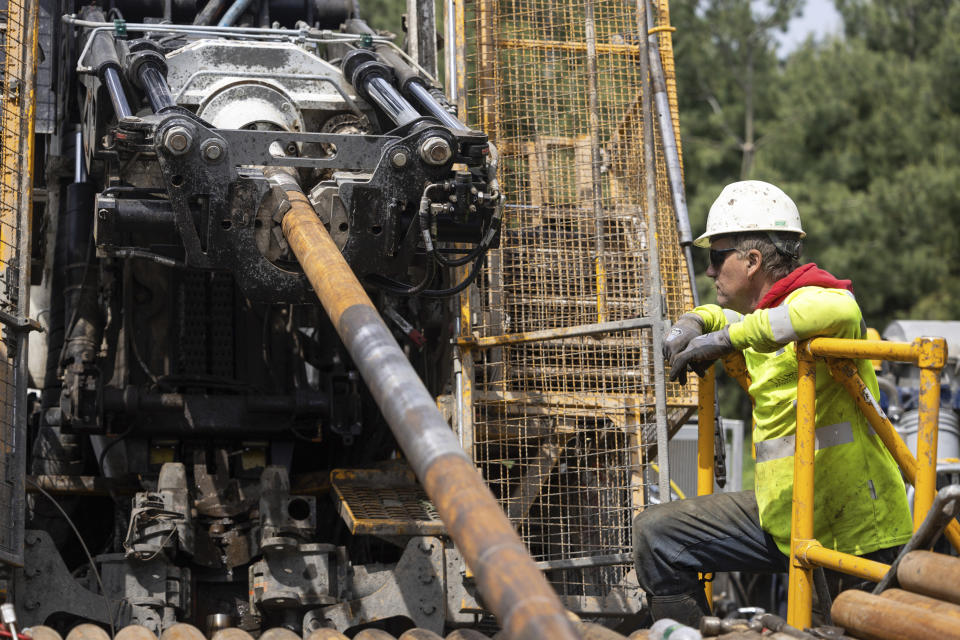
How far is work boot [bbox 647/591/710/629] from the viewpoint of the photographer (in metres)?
5.51

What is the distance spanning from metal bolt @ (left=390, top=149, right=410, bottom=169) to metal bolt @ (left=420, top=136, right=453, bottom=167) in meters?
0.07

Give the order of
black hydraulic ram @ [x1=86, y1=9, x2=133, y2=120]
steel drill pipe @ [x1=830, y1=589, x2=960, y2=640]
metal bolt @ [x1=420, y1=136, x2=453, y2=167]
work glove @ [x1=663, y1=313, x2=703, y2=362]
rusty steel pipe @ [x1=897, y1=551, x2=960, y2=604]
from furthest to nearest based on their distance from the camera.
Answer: black hydraulic ram @ [x1=86, y1=9, x2=133, y2=120] → metal bolt @ [x1=420, y1=136, x2=453, y2=167] → work glove @ [x1=663, y1=313, x2=703, y2=362] → rusty steel pipe @ [x1=897, y1=551, x2=960, y2=604] → steel drill pipe @ [x1=830, y1=589, x2=960, y2=640]

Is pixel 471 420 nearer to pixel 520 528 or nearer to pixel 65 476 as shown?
pixel 520 528

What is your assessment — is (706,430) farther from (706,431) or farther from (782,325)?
(782,325)

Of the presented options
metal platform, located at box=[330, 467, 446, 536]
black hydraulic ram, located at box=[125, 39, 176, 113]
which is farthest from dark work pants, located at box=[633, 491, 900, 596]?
black hydraulic ram, located at box=[125, 39, 176, 113]

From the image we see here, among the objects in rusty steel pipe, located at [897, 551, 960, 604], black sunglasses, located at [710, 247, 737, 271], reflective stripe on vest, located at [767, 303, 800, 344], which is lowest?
rusty steel pipe, located at [897, 551, 960, 604]

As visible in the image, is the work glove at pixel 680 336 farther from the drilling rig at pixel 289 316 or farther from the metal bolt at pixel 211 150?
the metal bolt at pixel 211 150

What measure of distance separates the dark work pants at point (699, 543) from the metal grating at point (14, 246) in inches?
106

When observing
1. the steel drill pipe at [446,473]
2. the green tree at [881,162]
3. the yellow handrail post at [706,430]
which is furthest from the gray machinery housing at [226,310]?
the green tree at [881,162]

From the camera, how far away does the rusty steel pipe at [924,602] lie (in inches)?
166

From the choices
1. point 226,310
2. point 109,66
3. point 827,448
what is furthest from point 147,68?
point 827,448

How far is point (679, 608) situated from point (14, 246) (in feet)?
10.8

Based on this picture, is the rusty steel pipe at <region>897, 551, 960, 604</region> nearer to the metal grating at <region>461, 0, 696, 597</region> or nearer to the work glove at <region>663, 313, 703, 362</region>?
the work glove at <region>663, 313, 703, 362</region>

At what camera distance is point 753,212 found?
5754 mm
